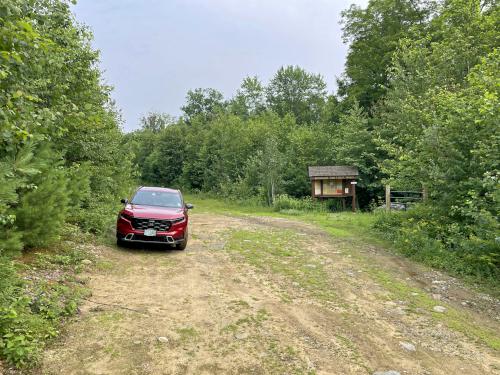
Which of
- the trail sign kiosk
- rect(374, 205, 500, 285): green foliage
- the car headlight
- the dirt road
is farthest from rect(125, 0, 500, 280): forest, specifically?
the car headlight

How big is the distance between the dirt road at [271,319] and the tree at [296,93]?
46.8 metres

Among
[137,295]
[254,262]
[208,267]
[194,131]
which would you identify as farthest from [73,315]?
[194,131]

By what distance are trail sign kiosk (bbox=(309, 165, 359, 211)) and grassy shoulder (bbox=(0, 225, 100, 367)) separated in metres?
15.9

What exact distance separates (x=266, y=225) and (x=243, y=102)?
45.4 m

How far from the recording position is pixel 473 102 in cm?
1013

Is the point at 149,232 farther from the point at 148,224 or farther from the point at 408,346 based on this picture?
the point at 408,346

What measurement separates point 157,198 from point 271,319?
238 inches

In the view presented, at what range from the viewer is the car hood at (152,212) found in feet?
30.8

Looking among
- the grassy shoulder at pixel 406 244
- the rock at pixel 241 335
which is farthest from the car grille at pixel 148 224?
the grassy shoulder at pixel 406 244

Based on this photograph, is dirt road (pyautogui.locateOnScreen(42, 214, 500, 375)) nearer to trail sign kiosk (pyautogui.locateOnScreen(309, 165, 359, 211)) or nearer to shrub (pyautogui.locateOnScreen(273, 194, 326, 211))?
shrub (pyautogui.locateOnScreen(273, 194, 326, 211))

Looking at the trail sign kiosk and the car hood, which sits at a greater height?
the trail sign kiosk

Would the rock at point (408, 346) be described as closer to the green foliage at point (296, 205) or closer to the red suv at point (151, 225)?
the red suv at point (151, 225)

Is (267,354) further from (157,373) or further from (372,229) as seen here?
(372,229)

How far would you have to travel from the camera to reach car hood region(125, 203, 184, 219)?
9.38m
